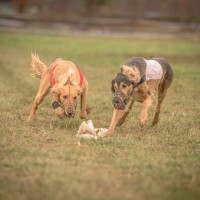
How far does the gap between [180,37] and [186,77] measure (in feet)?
63.9

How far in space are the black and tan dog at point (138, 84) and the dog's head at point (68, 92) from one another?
1.85 feet

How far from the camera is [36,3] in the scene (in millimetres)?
42688

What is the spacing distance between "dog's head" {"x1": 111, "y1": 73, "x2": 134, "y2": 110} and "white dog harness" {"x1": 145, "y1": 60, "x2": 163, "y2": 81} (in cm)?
59

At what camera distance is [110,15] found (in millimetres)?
39844

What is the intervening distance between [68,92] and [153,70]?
4.27 ft

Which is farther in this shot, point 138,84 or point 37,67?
point 37,67

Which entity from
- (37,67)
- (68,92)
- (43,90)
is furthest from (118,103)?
(37,67)

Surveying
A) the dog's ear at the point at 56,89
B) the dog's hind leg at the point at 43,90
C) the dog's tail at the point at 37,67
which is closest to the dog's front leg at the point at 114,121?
the dog's ear at the point at 56,89

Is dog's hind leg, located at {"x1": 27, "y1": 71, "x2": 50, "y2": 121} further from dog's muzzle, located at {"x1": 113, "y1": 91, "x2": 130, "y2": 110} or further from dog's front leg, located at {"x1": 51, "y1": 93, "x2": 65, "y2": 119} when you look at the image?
dog's muzzle, located at {"x1": 113, "y1": 91, "x2": 130, "y2": 110}

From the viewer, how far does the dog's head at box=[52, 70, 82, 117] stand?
6.79 metres

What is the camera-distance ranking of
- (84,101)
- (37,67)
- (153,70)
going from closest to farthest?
(153,70), (84,101), (37,67)

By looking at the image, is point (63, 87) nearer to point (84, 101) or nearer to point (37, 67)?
point (84, 101)

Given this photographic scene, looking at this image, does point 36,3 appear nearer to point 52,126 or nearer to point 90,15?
point 90,15

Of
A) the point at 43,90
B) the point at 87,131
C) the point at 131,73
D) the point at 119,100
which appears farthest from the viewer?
the point at 43,90
